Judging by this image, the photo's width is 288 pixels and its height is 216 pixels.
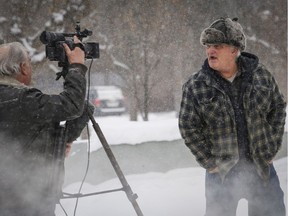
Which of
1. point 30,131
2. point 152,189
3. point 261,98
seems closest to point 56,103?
point 30,131

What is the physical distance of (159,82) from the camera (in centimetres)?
Result: 880

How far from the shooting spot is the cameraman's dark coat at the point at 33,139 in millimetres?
1812

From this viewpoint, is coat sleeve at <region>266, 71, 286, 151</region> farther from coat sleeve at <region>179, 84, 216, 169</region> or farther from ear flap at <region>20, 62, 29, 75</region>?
ear flap at <region>20, 62, 29, 75</region>

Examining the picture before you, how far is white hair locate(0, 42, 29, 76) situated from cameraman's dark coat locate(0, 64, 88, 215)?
4 cm

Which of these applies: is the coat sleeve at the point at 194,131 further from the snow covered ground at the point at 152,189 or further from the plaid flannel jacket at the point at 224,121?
the snow covered ground at the point at 152,189

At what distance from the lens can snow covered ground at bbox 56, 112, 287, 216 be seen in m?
4.00

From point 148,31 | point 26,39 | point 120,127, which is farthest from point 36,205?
point 148,31

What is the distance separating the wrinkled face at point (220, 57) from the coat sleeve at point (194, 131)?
0.21 m

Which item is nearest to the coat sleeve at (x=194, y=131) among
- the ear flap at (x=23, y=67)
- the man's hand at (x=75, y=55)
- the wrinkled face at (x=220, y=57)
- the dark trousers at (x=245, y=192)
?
the dark trousers at (x=245, y=192)

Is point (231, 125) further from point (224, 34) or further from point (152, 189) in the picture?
point (152, 189)

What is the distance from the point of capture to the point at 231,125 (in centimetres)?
234

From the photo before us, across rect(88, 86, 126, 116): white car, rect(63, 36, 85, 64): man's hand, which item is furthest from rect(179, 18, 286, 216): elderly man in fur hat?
rect(88, 86, 126, 116): white car

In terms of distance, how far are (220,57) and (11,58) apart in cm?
117

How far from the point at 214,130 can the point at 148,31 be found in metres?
5.73
